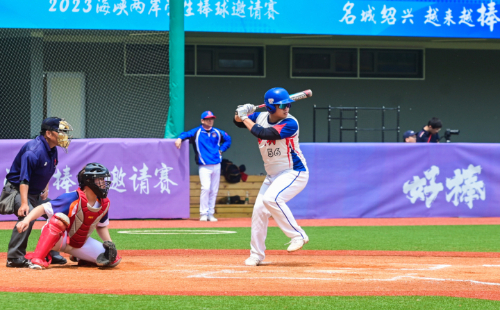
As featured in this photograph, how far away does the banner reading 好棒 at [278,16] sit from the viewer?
13523 millimetres

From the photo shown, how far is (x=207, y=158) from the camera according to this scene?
41.5 feet

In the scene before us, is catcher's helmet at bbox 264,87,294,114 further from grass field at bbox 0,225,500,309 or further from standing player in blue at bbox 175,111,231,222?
standing player in blue at bbox 175,111,231,222

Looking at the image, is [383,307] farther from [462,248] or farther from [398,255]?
[462,248]

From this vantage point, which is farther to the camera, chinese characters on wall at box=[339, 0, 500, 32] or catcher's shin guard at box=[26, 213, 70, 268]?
chinese characters on wall at box=[339, 0, 500, 32]

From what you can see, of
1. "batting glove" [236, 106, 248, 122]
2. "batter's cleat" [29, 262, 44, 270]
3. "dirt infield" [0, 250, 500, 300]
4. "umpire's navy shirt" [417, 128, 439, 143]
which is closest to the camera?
"dirt infield" [0, 250, 500, 300]

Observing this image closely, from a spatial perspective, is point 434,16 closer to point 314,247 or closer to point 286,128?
point 314,247

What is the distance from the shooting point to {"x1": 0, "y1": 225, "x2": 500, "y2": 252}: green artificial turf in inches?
349

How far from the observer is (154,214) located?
12.6 metres

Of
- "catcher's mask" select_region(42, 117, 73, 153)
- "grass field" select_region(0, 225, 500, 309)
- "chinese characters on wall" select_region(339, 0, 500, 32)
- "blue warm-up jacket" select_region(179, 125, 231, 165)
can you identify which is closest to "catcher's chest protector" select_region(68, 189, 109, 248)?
"catcher's mask" select_region(42, 117, 73, 153)

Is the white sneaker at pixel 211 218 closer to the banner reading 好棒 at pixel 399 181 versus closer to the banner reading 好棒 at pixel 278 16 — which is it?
the banner reading 好棒 at pixel 399 181

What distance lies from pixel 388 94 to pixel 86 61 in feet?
26.9

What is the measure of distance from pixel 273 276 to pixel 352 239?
392 centimetres

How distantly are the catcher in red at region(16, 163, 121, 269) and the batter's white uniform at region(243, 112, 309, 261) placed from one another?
5.10 feet

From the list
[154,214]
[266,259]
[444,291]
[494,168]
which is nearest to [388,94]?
[494,168]
